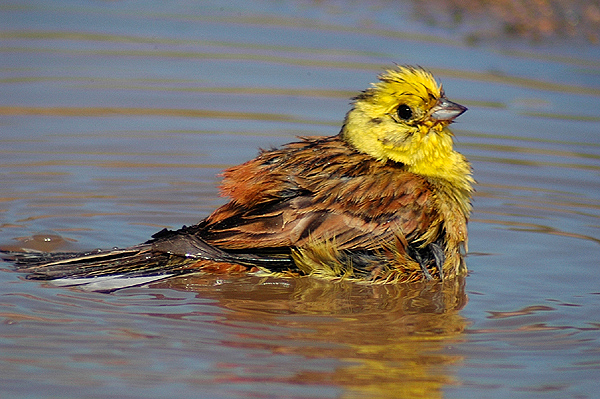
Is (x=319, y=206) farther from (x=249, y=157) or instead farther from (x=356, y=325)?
(x=249, y=157)

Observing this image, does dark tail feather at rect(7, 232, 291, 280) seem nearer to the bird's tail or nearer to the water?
the bird's tail

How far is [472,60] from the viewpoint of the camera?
34.9ft

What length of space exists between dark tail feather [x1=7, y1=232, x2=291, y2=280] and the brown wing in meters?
0.10

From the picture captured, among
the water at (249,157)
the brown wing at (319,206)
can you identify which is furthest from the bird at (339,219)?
the water at (249,157)

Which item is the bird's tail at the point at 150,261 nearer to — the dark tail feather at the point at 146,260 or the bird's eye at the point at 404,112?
the dark tail feather at the point at 146,260

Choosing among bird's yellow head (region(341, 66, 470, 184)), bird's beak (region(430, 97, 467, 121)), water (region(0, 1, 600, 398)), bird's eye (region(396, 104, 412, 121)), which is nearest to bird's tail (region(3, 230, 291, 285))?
water (region(0, 1, 600, 398))

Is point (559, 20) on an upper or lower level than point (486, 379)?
upper

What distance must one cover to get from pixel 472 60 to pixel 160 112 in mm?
3449

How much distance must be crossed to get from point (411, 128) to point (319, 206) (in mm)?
814

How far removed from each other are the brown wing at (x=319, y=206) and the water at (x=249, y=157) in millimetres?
325

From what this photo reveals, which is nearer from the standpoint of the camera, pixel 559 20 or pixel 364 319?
pixel 364 319

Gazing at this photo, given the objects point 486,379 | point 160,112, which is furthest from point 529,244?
point 160,112

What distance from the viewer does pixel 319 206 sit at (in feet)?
18.5

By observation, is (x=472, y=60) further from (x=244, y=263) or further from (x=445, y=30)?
(x=244, y=263)
